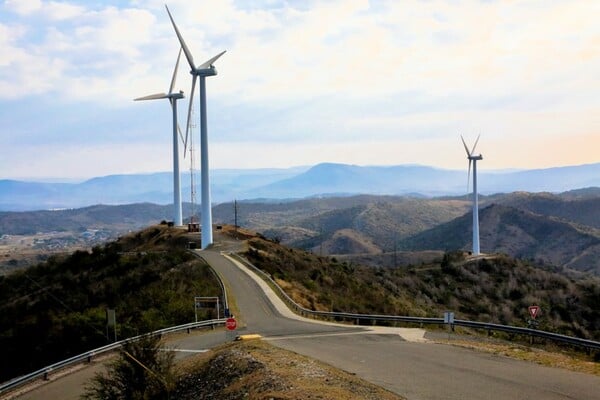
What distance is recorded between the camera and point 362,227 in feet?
601

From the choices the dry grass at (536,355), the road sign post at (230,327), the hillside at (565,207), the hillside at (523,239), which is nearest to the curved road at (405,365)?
the dry grass at (536,355)

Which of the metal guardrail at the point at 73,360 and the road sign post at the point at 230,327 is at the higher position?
the road sign post at the point at 230,327

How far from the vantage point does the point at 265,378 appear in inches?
619

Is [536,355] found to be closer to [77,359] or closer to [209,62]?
[77,359]

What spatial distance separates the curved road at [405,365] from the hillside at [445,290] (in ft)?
41.4

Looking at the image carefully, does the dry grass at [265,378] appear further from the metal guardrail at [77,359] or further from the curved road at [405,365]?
the metal guardrail at [77,359]

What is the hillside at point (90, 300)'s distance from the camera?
3388 cm

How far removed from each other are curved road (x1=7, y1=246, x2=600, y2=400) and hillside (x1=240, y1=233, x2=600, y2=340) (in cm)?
1262

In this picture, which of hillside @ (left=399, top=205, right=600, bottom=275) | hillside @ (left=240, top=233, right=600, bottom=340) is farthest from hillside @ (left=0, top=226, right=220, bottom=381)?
hillside @ (left=399, top=205, right=600, bottom=275)

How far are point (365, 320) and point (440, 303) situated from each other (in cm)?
2934

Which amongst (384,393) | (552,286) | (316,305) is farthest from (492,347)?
(552,286)

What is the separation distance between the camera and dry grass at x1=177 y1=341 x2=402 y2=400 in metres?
14.1

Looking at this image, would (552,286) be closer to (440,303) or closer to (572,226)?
(440,303)

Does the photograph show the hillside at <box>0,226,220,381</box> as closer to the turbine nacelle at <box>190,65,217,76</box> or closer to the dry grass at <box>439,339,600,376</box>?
the dry grass at <box>439,339,600,376</box>
